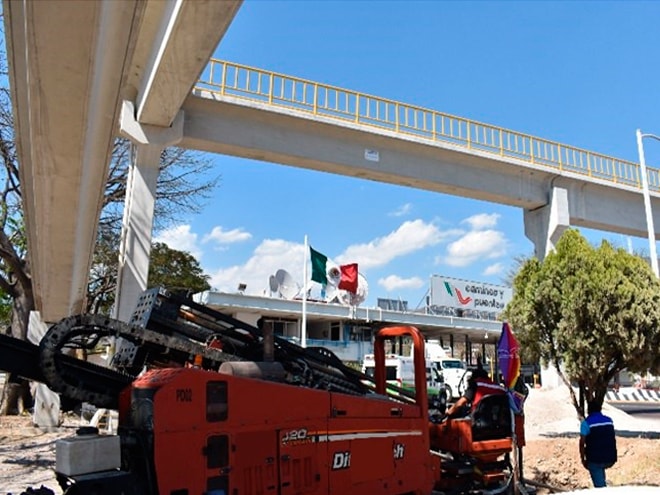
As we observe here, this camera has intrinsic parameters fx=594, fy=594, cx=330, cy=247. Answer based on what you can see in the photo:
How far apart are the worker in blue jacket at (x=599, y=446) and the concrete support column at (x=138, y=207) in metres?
11.5

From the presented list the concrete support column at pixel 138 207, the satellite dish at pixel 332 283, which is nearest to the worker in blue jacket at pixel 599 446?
the concrete support column at pixel 138 207

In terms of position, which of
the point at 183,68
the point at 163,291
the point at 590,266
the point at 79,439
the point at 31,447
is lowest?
the point at 31,447

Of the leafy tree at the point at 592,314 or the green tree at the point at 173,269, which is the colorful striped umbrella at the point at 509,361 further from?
the green tree at the point at 173,269

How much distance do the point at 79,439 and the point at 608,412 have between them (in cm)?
2066

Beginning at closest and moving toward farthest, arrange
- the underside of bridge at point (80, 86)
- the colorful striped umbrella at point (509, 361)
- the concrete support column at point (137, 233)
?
the underside of bridge at point (80, 86) < the colorful striped umbrella at point (509, 361) < the concrete support column at point (137, 233)

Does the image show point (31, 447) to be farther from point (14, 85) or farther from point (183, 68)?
point (14, 85)

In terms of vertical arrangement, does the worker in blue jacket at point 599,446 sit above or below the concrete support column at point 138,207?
below

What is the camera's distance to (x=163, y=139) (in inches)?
632

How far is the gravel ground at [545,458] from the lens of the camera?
1052 cm

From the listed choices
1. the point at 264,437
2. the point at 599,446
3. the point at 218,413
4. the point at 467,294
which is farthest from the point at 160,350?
the point at 467,294

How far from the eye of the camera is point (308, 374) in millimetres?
6648

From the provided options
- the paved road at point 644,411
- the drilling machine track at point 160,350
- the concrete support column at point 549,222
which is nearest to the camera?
the drilling machine track at point 160,350

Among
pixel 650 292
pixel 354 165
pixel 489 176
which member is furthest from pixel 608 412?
pixel 354 165

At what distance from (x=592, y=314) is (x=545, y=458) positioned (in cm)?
311
